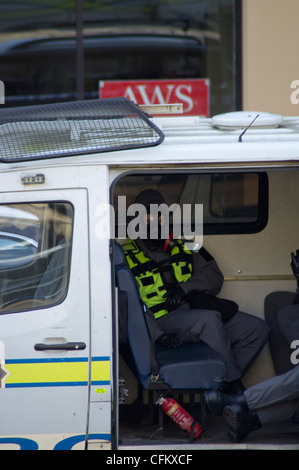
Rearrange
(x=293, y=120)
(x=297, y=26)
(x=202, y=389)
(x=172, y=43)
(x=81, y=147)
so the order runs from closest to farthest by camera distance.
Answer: (x=81, y=147), (x=202, y=389), (x=293, y=120), (x=297, y=26), (x=172, y=43)

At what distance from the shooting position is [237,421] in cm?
373

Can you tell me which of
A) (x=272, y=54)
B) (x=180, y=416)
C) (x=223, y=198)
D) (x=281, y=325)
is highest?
A: (x=272, y=54)

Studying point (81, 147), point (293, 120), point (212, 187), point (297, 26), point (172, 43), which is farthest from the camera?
point (172, 43)

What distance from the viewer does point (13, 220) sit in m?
3.54

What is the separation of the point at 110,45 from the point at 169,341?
512 centimetres

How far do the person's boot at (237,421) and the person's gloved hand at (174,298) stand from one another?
40.1 inches

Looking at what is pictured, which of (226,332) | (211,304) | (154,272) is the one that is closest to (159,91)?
(154,272)

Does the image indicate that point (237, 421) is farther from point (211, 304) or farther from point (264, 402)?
point (211, 304)

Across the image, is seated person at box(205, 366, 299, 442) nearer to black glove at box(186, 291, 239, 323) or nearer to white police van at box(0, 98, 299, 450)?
white police van at box(0, 98, 299, 450)

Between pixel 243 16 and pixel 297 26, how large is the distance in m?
0.65

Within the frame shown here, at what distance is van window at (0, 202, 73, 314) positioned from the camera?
3.51m

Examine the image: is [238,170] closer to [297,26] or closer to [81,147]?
[81,147]
